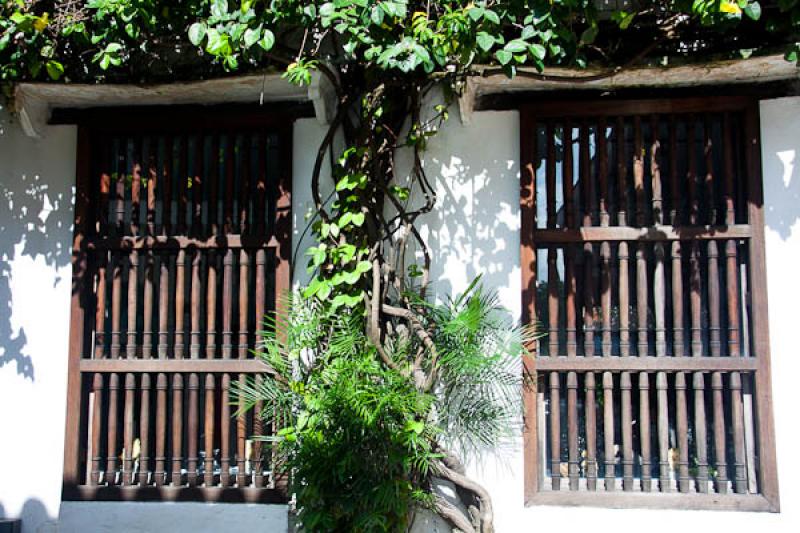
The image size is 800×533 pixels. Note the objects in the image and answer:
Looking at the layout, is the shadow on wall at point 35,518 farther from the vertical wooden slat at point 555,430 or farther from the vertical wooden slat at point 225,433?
the vertical wooden slat at point 555,430

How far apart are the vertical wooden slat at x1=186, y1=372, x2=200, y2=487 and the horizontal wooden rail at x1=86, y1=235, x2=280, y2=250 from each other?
73 cm

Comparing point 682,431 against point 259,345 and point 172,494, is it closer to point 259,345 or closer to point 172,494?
point 259,345

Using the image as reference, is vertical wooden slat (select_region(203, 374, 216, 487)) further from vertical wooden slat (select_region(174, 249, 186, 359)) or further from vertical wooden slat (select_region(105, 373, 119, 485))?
vertical wooden slat (select_region(105, 373, 119, 485))

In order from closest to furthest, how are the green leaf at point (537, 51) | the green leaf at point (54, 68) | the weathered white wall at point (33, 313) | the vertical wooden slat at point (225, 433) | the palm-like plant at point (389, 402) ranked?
the green leaf at point (537, 51) → the palm-like plant at point (389, 402) → the green leaf at point (54, 68) → the vertical wooden slat at point (225, 433) → the weathered white wall at point (33, 313)

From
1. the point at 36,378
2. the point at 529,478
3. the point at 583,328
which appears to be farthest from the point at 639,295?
the point at 36,378

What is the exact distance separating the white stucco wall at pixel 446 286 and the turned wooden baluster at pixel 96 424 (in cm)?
18

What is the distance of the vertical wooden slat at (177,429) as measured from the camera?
15.1 feet

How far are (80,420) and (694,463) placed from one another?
131 inches

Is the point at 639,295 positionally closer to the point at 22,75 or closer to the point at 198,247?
the point at 198,247

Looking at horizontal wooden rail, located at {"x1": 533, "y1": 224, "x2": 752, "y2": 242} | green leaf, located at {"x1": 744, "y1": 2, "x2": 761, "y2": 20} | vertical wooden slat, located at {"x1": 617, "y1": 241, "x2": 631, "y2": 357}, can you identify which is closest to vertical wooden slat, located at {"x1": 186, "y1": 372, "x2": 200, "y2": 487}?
horizontal wooden rail, located at {"x1": 533, "y1": 224, "x2": 752, "y2": 242}

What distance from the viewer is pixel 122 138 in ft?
16.0

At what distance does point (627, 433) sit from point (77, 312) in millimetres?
3084

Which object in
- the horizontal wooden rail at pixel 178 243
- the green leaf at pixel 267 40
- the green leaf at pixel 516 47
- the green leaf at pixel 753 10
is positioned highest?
the green leaf at pixel 753 10

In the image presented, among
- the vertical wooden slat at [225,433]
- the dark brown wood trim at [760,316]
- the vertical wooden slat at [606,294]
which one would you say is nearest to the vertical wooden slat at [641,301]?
the vertical wooden slat at [606,294]
